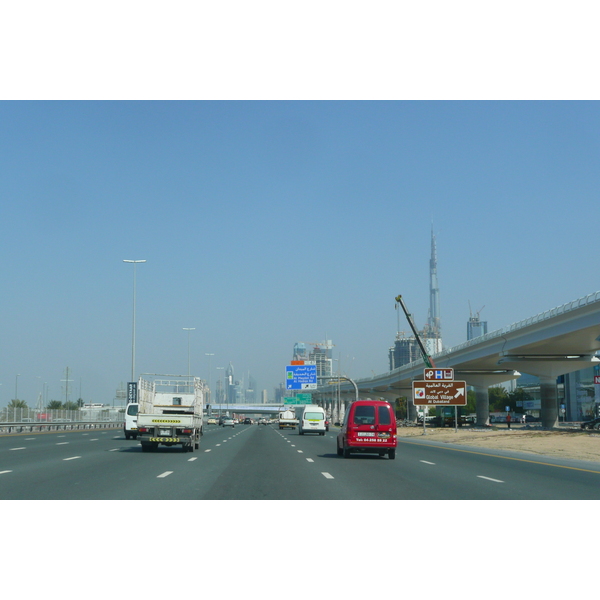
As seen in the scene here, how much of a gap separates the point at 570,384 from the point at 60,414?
101m


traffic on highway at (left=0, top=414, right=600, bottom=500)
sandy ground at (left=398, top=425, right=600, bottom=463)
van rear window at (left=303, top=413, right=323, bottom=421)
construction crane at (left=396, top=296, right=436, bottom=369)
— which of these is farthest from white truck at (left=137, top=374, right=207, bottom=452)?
construction crane at (left=396, top=296, right=436, bottom=369)

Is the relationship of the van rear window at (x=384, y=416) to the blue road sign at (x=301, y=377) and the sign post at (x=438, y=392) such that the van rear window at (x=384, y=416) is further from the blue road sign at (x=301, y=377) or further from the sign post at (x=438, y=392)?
the blue road sign at (x=301, y=377)

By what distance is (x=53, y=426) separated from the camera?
2670 inches

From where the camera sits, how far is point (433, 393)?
183 feet

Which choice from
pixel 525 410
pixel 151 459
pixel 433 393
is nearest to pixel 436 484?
pixel 151 459

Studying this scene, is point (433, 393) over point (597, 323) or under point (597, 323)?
under

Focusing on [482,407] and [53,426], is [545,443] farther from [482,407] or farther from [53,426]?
[482,407]

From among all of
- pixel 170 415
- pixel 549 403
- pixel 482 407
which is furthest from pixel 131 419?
pixel 482 407

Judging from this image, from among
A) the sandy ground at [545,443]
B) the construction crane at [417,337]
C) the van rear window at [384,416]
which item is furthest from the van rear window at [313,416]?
the van rear window at [384,416]

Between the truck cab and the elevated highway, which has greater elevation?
the elevated highway

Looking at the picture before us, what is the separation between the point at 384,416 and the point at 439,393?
2854 centimetres

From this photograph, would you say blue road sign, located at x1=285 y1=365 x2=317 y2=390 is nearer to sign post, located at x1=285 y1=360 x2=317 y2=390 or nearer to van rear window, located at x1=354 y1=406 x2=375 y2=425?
sign post, located at x1=285 y1=360 x2=317 y2=390

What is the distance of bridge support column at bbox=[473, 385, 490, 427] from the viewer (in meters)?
99.6

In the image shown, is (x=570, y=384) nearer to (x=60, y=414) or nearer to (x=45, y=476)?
(x=60, y=414)
